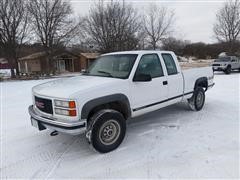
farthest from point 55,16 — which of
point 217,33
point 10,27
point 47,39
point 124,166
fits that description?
point 124,166

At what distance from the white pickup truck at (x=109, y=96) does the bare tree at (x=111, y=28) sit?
2254 cm

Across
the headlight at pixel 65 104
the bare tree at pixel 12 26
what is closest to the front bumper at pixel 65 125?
the headlight at pixel 65 104

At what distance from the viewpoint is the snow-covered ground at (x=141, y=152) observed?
3068mm

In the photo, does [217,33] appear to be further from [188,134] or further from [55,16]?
[188,134]

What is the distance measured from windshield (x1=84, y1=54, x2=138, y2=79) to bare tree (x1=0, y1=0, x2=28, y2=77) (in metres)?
22.6

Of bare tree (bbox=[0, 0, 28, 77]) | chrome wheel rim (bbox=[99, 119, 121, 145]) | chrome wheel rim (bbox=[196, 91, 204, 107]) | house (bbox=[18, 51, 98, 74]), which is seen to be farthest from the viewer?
house (bbox=[18, 51, 98, 74])

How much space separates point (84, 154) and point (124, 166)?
857mm

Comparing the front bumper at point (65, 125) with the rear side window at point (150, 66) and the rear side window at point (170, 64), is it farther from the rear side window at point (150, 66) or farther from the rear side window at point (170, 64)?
the rear side window at point (170, 64)

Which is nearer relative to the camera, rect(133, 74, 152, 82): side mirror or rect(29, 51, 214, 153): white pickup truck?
rect(29, 51, 214, 153): white pickup truck

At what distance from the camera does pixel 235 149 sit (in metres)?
3.60

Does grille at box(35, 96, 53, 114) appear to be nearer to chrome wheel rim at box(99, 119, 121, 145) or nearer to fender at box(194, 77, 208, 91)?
chrome wheel rim at box(99, 119, 121, 145)

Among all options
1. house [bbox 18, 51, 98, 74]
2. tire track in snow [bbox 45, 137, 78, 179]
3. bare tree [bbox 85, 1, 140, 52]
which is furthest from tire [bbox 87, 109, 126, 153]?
house [bbox 18, 51, 98, 74]

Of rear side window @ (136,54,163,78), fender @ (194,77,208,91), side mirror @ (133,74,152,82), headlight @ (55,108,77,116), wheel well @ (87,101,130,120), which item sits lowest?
wheel well @ (87,101,130,120)

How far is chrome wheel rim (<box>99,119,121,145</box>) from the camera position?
360cm
